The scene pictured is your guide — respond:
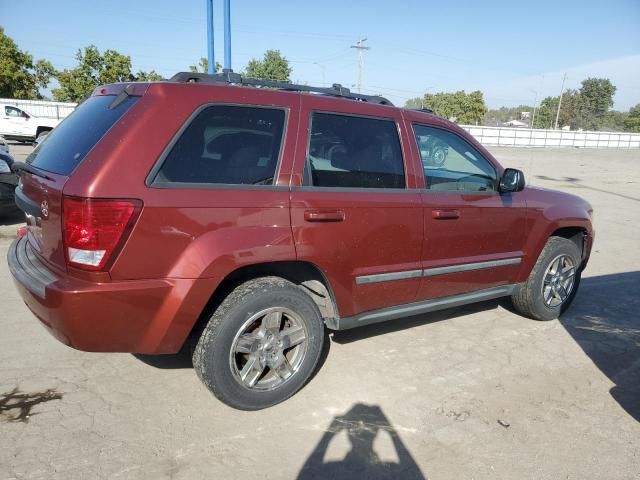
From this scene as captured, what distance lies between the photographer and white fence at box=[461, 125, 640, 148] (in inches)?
1548

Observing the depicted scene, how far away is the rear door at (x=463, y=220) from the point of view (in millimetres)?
3564

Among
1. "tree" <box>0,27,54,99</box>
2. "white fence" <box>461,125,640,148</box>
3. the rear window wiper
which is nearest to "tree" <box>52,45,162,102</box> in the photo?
"tree" <box>0,27,54,99</box>

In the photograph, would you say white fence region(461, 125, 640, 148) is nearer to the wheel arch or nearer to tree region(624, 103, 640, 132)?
the wheel arch

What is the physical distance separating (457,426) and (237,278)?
1.58 m

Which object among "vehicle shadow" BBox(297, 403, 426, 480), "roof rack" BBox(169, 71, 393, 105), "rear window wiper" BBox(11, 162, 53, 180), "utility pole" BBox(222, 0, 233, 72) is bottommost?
"vehicle shadow" BBox(297, 403, 426, 480)

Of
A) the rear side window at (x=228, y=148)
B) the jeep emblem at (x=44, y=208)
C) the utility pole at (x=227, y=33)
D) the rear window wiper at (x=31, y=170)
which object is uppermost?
the utility pole at (x=227, y=33)

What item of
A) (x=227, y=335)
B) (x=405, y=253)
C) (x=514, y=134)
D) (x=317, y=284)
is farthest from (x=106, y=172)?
(x=514, y=134)

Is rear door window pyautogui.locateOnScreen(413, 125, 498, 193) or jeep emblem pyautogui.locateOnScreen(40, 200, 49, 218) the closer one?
jeep emblem pyautogui.locateOnScreen(40, 200, 49, 218)

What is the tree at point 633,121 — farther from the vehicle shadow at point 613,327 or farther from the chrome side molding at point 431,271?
the chrome side molding at point 431,271

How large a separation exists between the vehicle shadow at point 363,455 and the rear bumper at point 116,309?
979 mm

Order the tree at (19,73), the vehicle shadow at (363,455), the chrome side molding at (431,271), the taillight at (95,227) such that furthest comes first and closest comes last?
1. the tree at (19,73)
2. the chrome side molding at (431,271)
3. the vehicle shadow at (363,455)
4. the taillight at (95,227)

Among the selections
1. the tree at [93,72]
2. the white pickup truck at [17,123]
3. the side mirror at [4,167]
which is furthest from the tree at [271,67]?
the side mirror at [4,167]

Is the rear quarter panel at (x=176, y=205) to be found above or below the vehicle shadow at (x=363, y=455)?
above

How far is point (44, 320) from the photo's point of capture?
2559 millimetres
